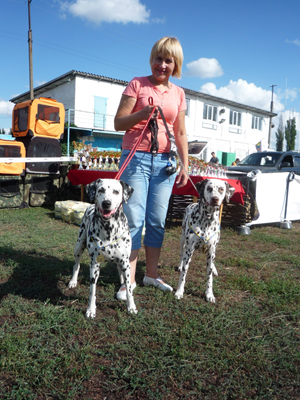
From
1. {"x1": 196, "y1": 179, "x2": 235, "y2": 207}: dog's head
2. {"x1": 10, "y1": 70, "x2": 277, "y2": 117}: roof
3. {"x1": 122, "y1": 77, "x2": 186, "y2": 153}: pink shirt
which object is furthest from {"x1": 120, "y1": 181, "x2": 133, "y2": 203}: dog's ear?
{"x1": 10, "y1": 70, "x2": 277, "y2": 117}: roof

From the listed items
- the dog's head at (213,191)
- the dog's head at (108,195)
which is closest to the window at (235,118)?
the dog's head at (213,191)

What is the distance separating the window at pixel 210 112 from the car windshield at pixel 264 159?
19.8 meters

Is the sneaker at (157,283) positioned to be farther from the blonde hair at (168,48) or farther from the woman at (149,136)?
the blonde hair at (168,48)

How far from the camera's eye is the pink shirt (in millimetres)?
2857

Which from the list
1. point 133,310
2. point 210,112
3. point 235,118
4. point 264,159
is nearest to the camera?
point 133,310

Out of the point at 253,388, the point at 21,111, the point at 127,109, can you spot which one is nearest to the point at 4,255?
the point at 127,109

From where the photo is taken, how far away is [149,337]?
2420 mm

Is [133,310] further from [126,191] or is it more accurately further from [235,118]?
[235,118]

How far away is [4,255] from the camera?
4.36 meters

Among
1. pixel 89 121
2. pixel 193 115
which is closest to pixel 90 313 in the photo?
pixel 89 121

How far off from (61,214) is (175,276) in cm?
425

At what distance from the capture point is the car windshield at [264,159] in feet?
32.2

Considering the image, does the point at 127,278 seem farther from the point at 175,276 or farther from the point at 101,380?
the point at 175,276

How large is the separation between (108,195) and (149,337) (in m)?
1.16
